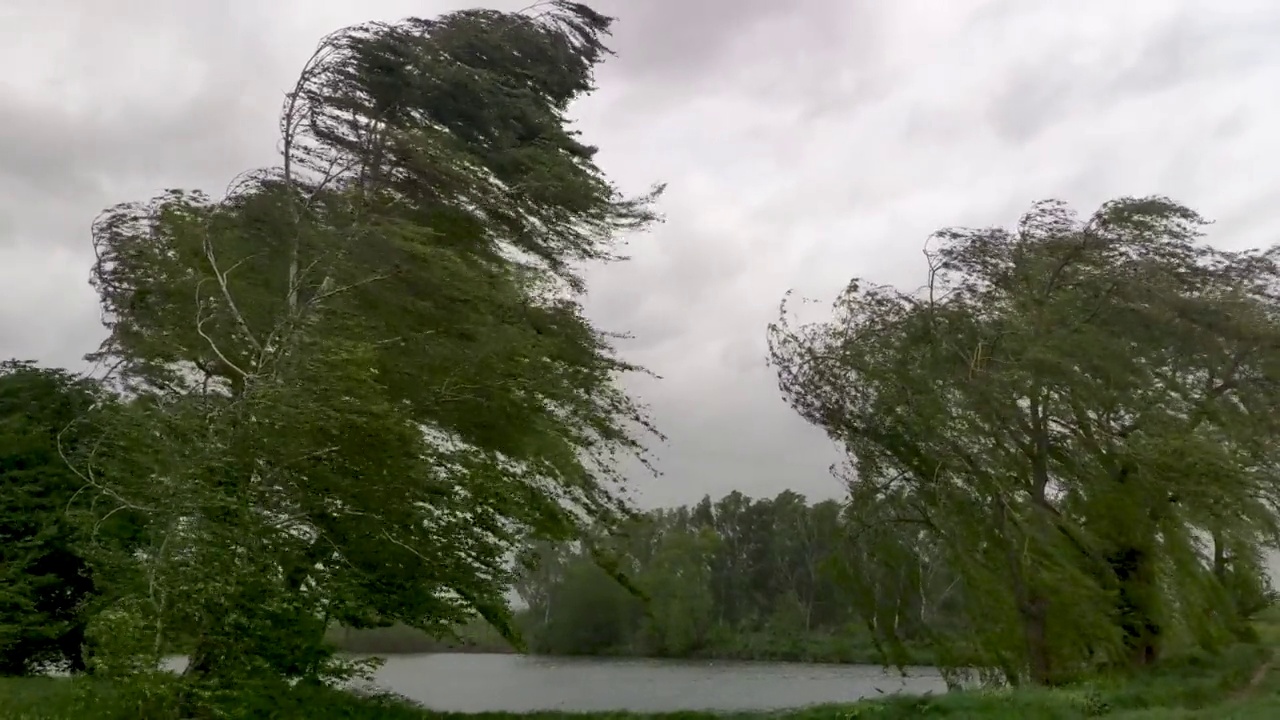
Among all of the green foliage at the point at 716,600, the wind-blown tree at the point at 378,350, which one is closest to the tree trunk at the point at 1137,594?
the wind-blown tree at the point at 378,350

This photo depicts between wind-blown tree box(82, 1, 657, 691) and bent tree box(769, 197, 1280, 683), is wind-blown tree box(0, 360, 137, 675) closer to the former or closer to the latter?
wind-blown tree box(82, 1, 657, 691)

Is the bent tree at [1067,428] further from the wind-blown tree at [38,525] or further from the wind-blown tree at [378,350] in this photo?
the wind-blown tree at [38,525]

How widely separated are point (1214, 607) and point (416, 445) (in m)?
16.4

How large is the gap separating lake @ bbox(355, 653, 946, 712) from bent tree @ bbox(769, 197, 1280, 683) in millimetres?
3862

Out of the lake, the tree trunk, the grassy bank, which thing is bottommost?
the lake

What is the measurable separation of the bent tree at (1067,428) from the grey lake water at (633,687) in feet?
12.5

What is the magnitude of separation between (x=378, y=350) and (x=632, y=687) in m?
26.0

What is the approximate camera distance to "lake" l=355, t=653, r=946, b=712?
947 inches

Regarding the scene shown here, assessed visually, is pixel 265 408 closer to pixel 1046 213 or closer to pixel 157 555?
pixel 157 555

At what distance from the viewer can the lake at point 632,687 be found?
24.0m

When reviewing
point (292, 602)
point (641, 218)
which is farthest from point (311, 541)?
point (641, 218)

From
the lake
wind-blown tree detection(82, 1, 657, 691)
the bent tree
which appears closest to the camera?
wind-blown tree detection(82, 1, 657, 691)

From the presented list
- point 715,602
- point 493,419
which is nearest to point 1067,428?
point 493,419

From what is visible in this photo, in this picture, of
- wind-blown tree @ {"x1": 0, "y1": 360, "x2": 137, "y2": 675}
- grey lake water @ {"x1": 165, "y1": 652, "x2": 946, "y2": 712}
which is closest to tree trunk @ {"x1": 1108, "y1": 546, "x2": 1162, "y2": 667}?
grey lake water @ {"x1": 165, "y1": 652, "x2": 946, "y2": 712}
